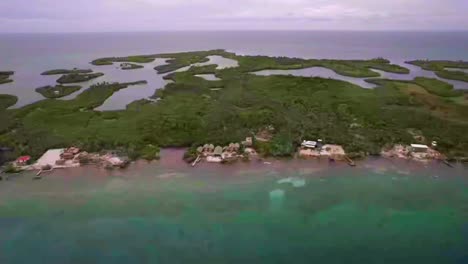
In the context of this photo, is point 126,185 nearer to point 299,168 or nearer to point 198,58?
point 299,168

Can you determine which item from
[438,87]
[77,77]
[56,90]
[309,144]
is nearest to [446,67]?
[438,87]

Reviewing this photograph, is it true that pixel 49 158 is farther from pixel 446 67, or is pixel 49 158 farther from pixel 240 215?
pixel 446 67

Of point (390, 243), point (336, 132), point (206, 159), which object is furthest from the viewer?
point (336, 132)

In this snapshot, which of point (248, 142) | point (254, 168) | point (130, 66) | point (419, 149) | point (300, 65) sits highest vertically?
point (300, 65)

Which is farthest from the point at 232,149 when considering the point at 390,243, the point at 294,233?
the point at 390,243

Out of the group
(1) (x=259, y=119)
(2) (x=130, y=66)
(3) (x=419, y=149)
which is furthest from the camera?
(2) (x=130, y=66)

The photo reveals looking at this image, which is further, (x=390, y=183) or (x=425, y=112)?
(x=425, y=112)
